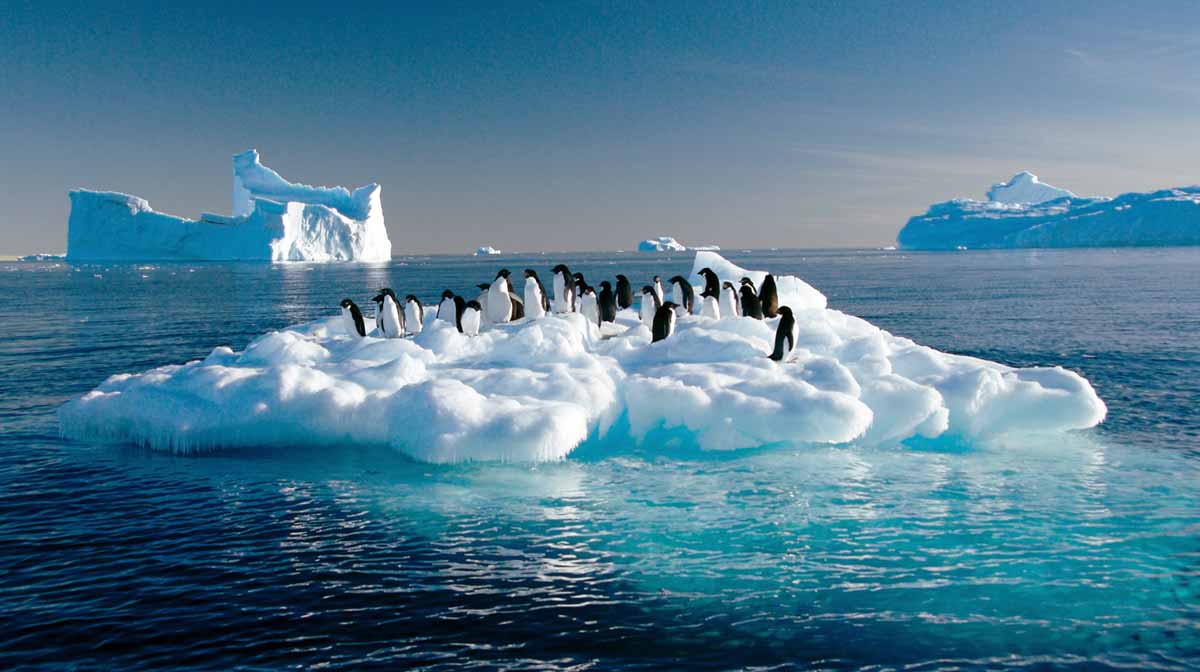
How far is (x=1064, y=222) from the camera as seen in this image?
126 m

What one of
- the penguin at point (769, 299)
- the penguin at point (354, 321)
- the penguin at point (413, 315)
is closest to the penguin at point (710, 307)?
the penguin at point (769, 299)

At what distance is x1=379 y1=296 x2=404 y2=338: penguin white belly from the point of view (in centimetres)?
1645

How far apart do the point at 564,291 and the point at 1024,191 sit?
168 m

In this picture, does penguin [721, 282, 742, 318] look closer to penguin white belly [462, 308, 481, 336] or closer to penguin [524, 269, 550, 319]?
penguin [524, 269, 550, 319]

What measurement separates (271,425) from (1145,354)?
1877 cm

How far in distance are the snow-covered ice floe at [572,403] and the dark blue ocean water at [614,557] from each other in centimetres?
34

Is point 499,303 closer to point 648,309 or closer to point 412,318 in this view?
point 412,318

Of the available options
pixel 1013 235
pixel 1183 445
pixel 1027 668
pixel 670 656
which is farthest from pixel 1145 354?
pixel 1013 235

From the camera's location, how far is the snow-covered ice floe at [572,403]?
10250 millimetres

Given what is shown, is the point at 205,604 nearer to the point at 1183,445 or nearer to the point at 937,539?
the point at 937,539

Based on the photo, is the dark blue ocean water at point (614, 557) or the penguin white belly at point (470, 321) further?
the penguin white belly at point (470, 321)

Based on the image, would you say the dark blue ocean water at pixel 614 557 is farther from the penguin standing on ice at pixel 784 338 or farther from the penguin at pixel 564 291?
the penguin at pixel 564 291

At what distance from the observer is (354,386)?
11398 mm

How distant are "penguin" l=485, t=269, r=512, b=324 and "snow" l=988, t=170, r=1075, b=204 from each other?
161975mm
